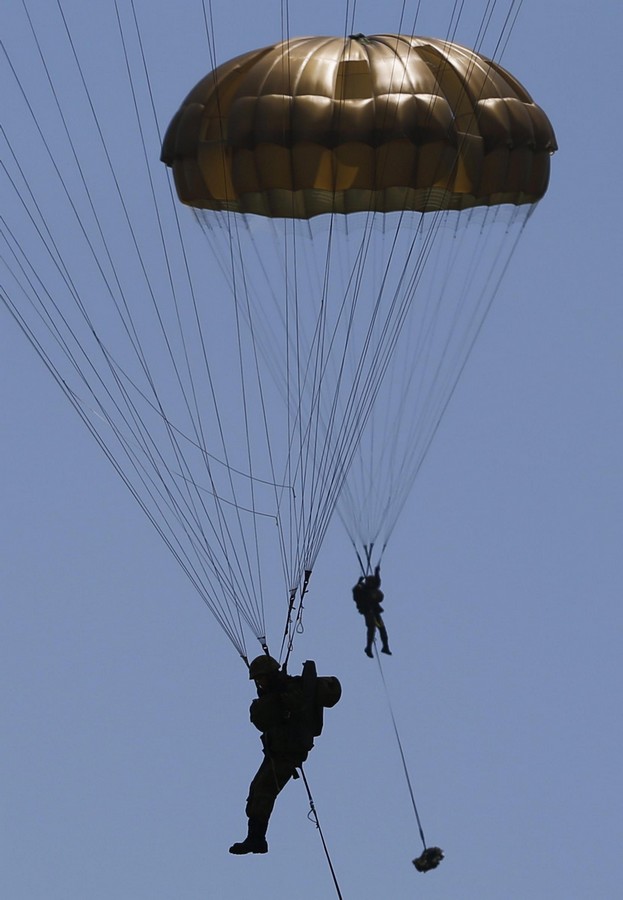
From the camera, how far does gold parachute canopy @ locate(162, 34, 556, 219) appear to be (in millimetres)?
21234

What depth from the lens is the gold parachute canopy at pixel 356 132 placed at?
21.2 meters

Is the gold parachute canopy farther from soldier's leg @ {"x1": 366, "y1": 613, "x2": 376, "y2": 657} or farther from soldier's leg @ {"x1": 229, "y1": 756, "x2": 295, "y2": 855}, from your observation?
soldier's leg @ {"x1": 229, "y1": 756, "x2": 295, "y2": 855}

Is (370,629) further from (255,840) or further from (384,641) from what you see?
(255,840)

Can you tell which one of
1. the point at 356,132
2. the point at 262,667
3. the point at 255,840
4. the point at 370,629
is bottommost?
the point at 255,840

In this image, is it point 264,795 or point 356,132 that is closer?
point 264,795

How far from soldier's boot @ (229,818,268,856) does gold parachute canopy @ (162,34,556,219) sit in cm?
612

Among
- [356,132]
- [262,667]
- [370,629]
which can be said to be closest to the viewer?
[262,667]

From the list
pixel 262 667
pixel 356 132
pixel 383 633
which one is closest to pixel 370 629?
pixel 383 633

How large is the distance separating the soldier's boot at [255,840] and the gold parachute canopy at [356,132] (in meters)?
6.12

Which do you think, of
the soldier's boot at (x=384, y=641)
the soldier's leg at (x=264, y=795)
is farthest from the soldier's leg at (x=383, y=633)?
the soldier's leg at (x=264, y=795)

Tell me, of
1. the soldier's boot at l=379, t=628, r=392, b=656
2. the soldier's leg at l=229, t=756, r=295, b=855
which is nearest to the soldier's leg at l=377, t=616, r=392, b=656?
the soldier's boot at l=379, t=628, r=392, b=656

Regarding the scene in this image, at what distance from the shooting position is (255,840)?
19.1 metres

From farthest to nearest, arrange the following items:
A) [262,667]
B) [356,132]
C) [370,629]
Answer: [370,629] → [356,132] → [262,667]

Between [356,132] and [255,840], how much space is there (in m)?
6.72
